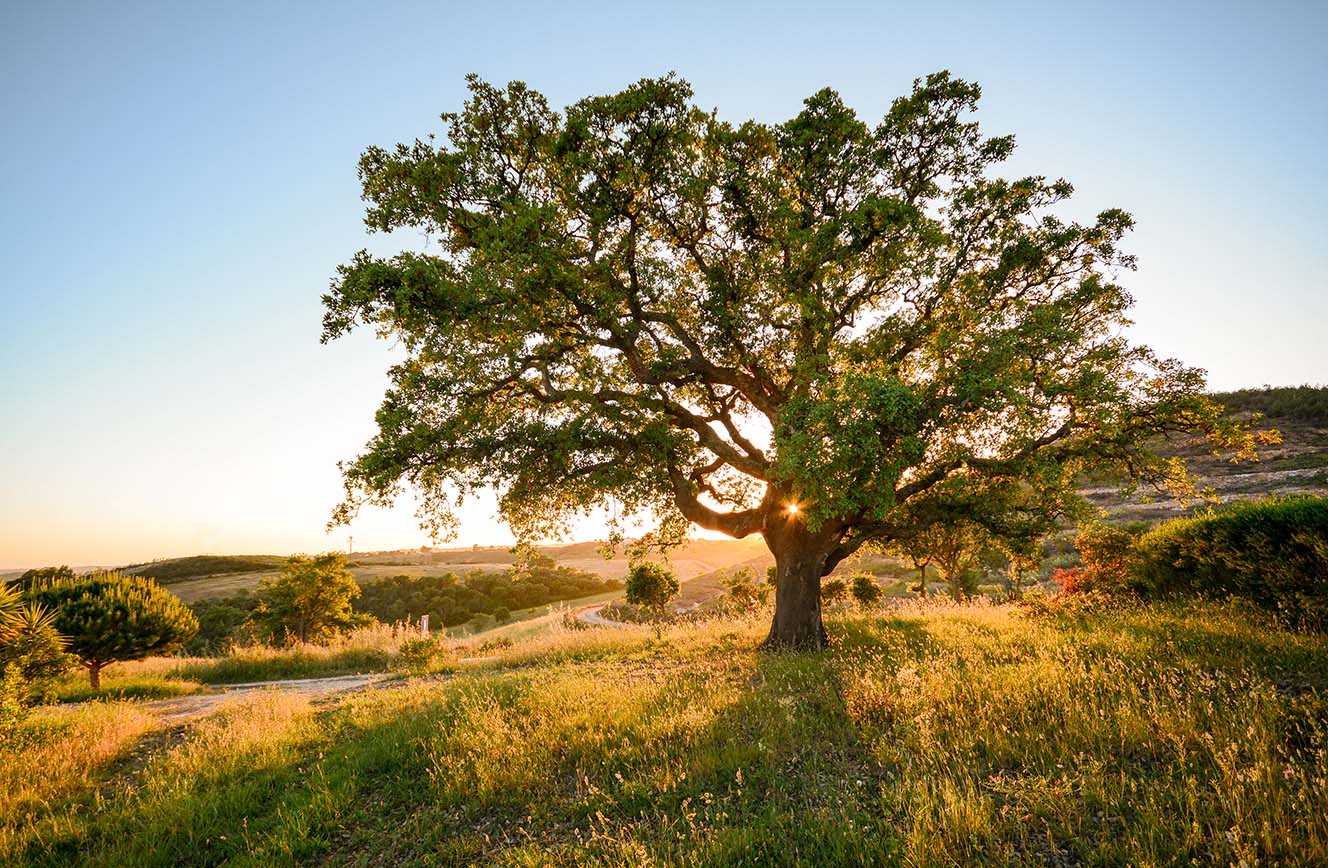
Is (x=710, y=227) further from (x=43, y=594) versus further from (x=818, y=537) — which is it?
(x=43, y=594)

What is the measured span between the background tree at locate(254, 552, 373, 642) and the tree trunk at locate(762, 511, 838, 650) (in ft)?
85.4

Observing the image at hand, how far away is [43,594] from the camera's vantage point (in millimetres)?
15180

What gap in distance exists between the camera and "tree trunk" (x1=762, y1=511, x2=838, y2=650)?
466 inches

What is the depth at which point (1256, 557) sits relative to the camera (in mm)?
9203

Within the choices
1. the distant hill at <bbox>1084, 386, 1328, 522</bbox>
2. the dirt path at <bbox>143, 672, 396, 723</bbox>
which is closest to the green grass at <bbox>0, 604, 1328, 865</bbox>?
the dirt path at <bbox>143, 672, 396, 723</bbox>

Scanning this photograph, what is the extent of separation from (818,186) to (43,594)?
79.4ft

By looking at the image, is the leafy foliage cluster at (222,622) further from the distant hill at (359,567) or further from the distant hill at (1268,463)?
the distant hill at (1268,463)

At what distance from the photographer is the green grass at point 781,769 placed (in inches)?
157

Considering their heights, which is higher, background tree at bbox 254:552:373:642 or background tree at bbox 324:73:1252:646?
background tree at bbox 324:73:1252:646

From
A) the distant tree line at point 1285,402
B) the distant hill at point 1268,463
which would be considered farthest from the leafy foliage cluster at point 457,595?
the distant tree line at point 1285,402

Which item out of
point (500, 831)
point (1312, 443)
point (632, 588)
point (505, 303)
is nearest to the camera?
point (500, 831)

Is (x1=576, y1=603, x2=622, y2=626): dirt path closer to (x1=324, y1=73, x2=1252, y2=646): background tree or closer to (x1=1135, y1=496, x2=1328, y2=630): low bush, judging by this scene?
(x1=324, y1=73, x2=1252, y2=646): background tree

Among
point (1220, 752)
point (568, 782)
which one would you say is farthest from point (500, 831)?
point (1220, 752)

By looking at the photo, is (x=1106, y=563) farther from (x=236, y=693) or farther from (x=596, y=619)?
(x=596, y=619)
